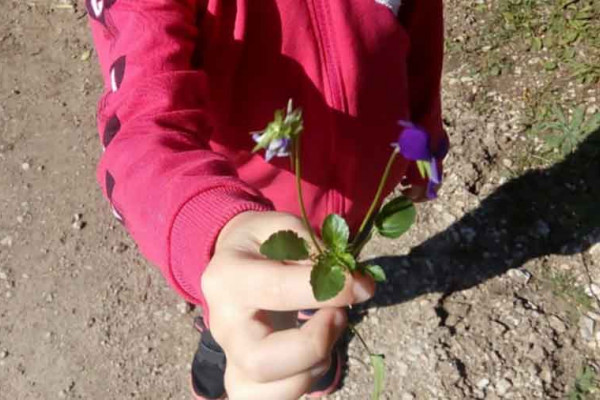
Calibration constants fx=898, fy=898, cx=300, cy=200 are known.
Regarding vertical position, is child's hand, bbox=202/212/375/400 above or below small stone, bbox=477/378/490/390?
above

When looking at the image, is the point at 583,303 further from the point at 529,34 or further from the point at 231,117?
the point at 231,117

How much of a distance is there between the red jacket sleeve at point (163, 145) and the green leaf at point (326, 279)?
18cm

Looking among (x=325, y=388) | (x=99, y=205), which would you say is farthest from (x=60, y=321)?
(x=325, y=388)

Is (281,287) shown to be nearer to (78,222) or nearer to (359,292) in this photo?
(359,292)

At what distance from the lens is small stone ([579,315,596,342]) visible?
2.11 m

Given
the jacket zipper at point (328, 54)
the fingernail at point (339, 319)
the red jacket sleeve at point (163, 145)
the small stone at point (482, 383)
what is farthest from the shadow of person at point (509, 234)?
the fingernail at point (339, 319)

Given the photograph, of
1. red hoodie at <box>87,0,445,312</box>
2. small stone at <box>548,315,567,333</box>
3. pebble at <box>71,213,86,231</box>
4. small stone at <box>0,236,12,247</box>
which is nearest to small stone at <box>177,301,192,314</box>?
pebble at <box>71,213,86,231</box>

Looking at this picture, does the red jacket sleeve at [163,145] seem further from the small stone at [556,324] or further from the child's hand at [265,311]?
the small stone at [556,324]

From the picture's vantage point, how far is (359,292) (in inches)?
31.5

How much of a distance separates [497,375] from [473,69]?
3.20 ft

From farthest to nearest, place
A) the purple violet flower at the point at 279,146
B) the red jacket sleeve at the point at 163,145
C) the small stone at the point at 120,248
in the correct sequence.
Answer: the small stone at the point at 120,248 < the red jacket sleeve at the point at 163,145 < the purple violet flower at the point at 279,146

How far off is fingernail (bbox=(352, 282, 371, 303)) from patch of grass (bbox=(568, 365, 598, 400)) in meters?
1.39

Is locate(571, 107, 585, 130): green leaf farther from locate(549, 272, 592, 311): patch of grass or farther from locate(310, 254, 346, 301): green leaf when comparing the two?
locate(310, 254, 346, 301): green leaf

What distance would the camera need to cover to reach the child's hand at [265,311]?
2.63 ft
